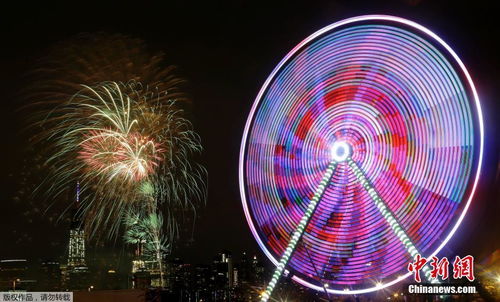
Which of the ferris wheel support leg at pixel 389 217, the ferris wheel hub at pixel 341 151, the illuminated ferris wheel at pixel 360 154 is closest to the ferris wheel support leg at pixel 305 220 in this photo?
the illuminated ferris wheel at pixel 360 154

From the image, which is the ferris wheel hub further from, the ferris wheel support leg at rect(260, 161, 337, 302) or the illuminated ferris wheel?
the ferris wheel support leg at rect(260, 161, 337, 302)

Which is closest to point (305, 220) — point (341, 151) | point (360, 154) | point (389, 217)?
point (341, 151)

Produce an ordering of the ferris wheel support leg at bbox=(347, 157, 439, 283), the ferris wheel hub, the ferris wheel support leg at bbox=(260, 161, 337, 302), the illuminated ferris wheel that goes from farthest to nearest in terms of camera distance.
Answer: the ferris wheel support leg at bbox=(260, 161, 337, 302)
the ferris wheel hub
the ferris wheel support leg at bbox=(347, 157, 439, 283)
the illuminated ferris wheel

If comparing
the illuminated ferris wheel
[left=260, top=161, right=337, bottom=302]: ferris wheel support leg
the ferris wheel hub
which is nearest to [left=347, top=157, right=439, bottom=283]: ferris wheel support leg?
the illuminated ferris wheel

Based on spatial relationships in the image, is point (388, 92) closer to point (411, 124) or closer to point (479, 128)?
point (411, 124)

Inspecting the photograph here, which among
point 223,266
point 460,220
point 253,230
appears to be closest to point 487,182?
point 460,220

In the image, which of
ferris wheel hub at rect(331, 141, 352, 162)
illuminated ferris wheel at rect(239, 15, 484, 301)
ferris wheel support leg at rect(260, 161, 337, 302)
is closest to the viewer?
illuminated ferris wheel at rect(239, 15, 484, 301)

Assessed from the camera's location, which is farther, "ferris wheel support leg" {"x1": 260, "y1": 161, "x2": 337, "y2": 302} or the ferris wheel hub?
"ferris wheel support leg" {"x1": 260, "y1": 161, "x2": 337, "y2": 302}

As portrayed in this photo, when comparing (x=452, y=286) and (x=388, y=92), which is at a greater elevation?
(x=388, y=92)
